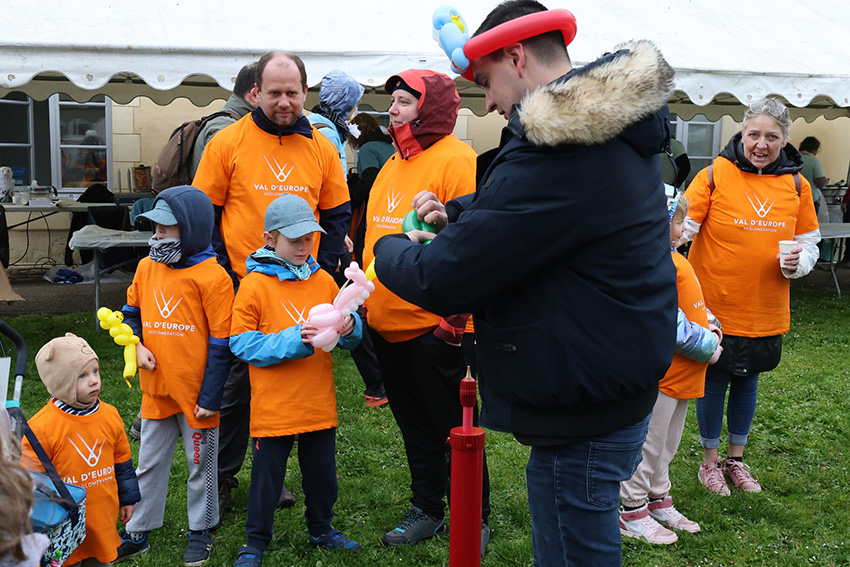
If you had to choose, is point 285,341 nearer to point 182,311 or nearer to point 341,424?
point 182,311

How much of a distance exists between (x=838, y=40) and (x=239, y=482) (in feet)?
26.1

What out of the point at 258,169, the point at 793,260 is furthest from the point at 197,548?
the point at 793,260

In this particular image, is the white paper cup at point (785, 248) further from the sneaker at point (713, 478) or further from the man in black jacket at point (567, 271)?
the man in black jacket at point (567, 271)

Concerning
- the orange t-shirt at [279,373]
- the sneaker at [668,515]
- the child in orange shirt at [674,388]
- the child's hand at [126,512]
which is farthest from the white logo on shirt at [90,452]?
the sneaker at [668,515]

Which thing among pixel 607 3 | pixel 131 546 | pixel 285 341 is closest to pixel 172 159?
pixel 285 341

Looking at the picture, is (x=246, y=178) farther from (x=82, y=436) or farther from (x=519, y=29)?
(x=519, y=29)

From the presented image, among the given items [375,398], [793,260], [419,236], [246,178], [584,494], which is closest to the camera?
[584,494]

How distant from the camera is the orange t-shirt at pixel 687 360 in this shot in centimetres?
372

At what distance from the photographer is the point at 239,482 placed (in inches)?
169

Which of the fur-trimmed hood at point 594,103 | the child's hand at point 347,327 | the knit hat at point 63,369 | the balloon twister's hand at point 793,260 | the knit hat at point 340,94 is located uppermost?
the knit hat at point 340,94

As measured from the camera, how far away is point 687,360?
12.5 ft

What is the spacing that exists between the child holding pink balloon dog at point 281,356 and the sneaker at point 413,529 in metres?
0.51

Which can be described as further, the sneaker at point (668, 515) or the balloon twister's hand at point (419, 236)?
the sneaker at point (668, 515)

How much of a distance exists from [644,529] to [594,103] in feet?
8.49
